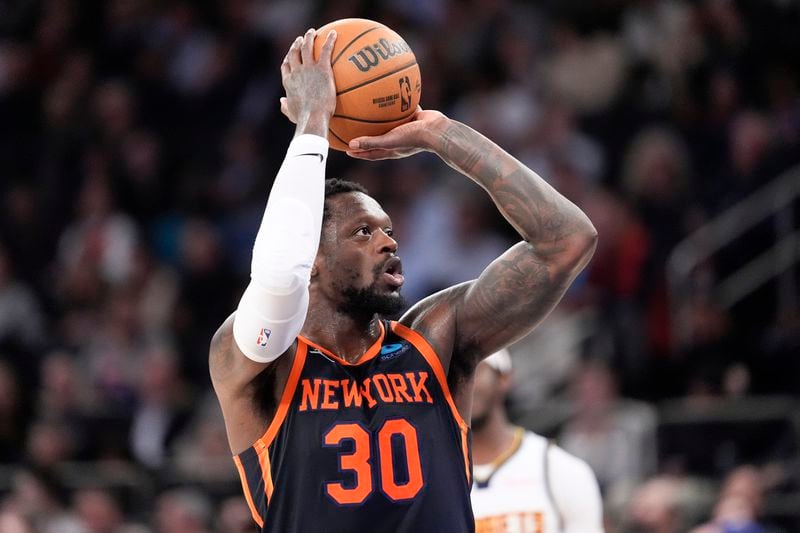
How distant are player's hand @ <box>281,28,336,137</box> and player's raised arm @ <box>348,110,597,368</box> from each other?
7.3 inches

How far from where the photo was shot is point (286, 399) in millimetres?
4699

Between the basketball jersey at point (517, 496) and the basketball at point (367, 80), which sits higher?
the basketball at point (367, 80)

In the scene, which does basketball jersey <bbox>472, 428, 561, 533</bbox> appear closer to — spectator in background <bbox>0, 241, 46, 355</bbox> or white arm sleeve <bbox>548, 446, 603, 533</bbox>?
white arm sleeve <bbox>548, 446, 603, 533</bbox>

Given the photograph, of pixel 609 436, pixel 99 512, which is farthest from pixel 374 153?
pixel 99 512

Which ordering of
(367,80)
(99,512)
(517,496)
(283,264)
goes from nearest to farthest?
(283,264), (367,80), (517,496), (99,512)

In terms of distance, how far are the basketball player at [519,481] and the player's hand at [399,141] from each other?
83.3 inches

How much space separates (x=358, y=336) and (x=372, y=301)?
0.18 metres

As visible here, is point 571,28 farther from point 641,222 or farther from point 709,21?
point 641,222

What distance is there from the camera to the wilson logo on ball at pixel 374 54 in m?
4.82

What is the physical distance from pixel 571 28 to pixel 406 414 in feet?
29.8

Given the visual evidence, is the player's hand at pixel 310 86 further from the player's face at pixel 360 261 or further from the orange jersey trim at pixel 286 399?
the orange jersey trim at pixel 286 399

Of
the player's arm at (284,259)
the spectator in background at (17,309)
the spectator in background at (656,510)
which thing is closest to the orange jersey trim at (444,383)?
the player's arm at (284,259)

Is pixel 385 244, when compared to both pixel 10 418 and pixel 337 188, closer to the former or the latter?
pixel 337 188

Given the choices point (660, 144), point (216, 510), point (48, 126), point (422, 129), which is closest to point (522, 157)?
point (660, 144)
